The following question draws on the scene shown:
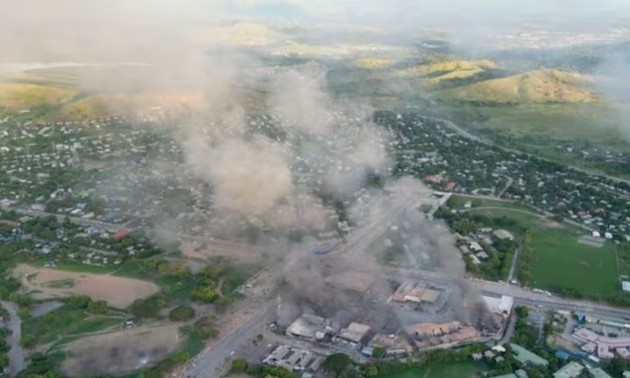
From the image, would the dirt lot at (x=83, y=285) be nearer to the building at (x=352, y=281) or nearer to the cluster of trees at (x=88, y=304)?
the cluster of trees at (x=88, y=304)

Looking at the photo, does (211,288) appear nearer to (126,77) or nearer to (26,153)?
(126,77)

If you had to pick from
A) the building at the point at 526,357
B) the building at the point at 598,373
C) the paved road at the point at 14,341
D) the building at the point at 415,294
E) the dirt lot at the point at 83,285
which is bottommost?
the paved road at the point at 14,341

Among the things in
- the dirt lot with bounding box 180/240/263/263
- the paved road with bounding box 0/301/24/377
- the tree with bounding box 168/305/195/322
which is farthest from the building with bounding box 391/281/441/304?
the paved road with bounding box 0/301/24/377

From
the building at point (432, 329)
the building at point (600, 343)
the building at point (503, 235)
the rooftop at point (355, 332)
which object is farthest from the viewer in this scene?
the building at point (503, 235)

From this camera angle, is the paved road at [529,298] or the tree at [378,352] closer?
the tree at [378,352]

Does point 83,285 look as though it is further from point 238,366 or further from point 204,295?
point 238,366

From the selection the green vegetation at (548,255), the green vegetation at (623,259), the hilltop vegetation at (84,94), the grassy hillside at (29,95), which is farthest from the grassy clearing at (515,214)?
the grassy hillside at (29,95)

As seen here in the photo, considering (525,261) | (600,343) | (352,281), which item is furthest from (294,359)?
(525,261)

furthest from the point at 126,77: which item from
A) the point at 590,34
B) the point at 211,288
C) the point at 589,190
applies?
the point at 590,34
